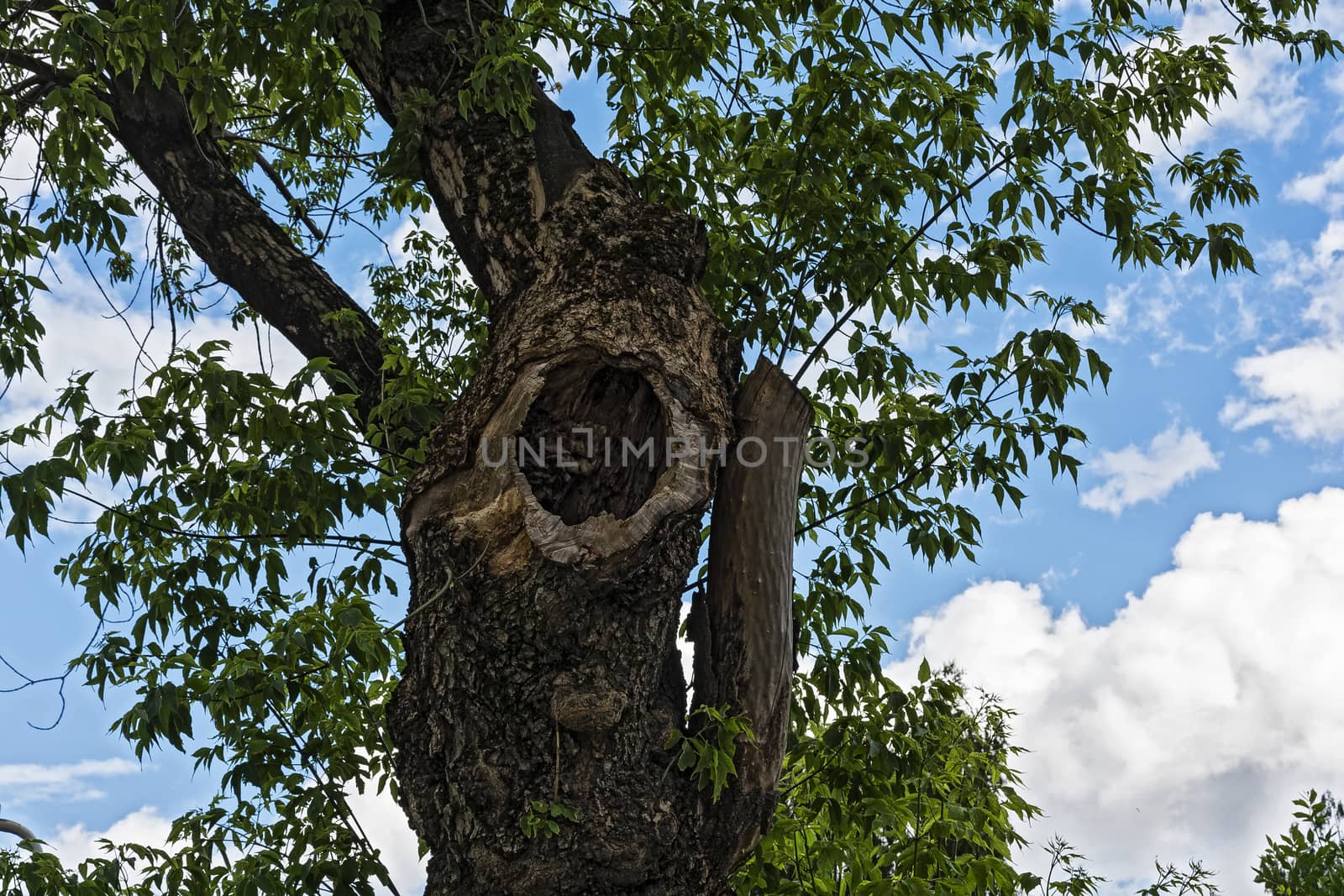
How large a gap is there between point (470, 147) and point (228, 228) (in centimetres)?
166

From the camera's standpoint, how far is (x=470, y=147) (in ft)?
14.1

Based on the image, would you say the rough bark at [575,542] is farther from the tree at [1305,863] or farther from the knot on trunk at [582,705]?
the tree at [1305,863]

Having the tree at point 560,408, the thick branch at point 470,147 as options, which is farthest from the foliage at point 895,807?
the thick branch at point 470,147

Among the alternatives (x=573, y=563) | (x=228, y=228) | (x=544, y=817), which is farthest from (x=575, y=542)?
(x=228, y=228)

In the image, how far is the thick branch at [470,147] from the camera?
4.18 m

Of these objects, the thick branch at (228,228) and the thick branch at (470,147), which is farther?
the thick branch at (228,228)

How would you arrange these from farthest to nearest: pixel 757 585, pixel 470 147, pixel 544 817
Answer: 1. pixel 470 147
2. pixel 757 585
3. pixel 544 817

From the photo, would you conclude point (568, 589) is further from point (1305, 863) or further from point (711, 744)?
point (1305, 863)

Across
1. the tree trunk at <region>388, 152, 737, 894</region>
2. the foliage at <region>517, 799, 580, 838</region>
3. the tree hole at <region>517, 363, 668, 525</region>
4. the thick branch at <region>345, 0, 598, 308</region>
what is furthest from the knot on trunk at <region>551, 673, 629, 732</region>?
the thick branch at <region>345, 0, 598, 308</region>

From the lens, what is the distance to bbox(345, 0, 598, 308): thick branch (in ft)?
13.7

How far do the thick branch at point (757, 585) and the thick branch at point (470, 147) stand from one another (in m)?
0.96

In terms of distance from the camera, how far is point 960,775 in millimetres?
4312

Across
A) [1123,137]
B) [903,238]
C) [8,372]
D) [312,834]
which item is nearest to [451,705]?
[312,834]

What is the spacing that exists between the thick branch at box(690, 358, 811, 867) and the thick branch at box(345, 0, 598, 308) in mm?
964
